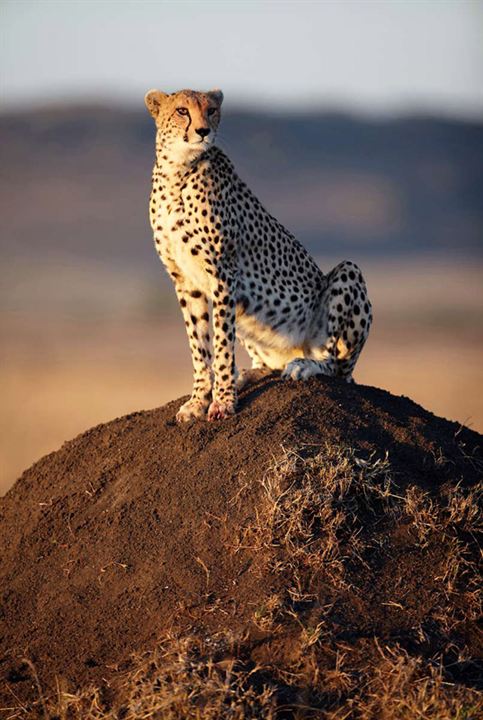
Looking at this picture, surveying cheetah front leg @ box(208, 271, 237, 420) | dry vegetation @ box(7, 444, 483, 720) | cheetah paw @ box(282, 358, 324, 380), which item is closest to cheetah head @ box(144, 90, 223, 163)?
cheetah front leg @ box(208, 271, 237, 420)

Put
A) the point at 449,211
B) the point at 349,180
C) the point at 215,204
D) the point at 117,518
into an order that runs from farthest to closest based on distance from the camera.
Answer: the point at 349,180 → the point at 449,211 → the point at 215,204 → the point at 117,518

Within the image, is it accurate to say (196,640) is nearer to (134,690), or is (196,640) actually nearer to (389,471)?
(134,690)

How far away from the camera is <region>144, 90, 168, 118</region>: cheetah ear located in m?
6.24

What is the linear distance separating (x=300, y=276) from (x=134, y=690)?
3.09 metres

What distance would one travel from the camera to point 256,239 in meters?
6.69

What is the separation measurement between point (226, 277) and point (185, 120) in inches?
32.0

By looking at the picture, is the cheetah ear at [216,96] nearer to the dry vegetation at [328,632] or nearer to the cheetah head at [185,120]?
the cheetah head at [185,120]

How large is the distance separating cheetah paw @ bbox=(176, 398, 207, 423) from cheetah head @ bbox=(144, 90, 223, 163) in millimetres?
1249

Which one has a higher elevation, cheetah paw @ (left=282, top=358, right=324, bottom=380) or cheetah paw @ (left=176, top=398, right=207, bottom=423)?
cheetah paw @ (left=282, top=358, right=324, bottom=380)

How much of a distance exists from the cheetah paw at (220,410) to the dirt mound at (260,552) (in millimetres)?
62

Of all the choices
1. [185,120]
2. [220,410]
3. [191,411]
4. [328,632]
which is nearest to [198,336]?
[191,411]

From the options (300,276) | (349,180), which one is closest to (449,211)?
(349,180)

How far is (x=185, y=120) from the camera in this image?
20.0 feet

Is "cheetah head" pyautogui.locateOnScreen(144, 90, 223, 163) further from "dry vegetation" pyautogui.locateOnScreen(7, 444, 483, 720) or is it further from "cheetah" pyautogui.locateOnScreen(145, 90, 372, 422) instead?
"dry vegetation" pyautogui.locateOnScreen(7, 444, 483, 720)
